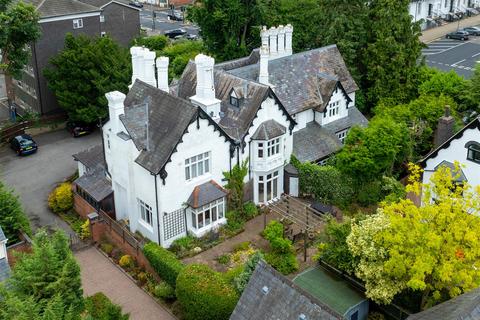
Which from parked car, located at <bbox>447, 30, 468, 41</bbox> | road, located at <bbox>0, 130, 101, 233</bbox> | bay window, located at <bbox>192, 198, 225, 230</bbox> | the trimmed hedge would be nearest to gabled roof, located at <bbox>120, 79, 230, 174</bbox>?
bay window, located at <bbox>192, 198, 225, 230</bbox>

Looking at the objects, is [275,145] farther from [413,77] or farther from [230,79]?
[413,77]

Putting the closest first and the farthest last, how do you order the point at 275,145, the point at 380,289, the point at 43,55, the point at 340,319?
the point at 340,319
the point at 380,289
the point at 275,145
the point at 43,55

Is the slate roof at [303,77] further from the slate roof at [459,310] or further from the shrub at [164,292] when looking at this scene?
the slate roof at [459,310]

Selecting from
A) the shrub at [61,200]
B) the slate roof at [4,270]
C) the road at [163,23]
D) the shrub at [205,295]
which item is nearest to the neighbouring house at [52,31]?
the shrub at [61,200]

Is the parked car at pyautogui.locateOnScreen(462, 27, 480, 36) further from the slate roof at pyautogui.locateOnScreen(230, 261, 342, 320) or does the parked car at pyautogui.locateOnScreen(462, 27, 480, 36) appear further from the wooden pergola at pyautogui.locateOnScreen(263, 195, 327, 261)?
the slate roof at pyautogui.locateOnScreen(230, 261, 342, 320)

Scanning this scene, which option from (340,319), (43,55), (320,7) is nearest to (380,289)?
(340,319)

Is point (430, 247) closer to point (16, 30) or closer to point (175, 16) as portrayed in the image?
point (16, 30)
